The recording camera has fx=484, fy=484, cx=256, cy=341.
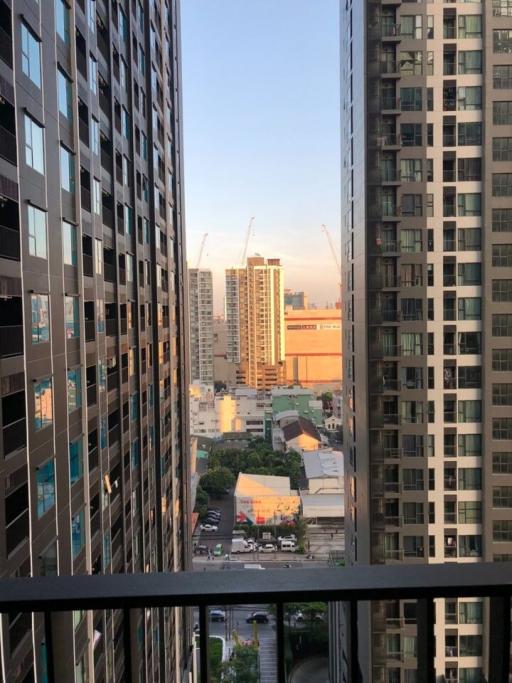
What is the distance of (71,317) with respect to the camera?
227 inches

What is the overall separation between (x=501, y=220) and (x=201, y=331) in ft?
41.0

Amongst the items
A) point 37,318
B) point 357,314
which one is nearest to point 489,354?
point 357,314

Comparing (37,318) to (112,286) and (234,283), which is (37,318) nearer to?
(112,286)

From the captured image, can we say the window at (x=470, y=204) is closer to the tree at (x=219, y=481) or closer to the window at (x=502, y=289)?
the window at (x=502, y=289)

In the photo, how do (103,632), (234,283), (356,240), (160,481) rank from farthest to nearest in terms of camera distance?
(234,283)
(160,481)
(356,240)
(103,632)

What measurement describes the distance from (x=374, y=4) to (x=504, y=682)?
29.8 feet

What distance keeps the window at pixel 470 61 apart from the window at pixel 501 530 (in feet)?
22.7

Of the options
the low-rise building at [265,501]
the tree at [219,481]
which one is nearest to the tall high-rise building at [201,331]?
the tree at [219,481]

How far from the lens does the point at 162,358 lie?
11.9 meters

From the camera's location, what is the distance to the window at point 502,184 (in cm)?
727

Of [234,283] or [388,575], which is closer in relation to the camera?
[388,575]

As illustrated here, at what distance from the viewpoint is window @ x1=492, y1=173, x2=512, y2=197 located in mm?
7270

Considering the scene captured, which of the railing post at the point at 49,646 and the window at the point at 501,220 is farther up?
the window at the point at 501,220

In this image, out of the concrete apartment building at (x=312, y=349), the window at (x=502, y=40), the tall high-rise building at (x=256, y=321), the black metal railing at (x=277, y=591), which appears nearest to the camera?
the black metal railing at (x=277, y=591)
